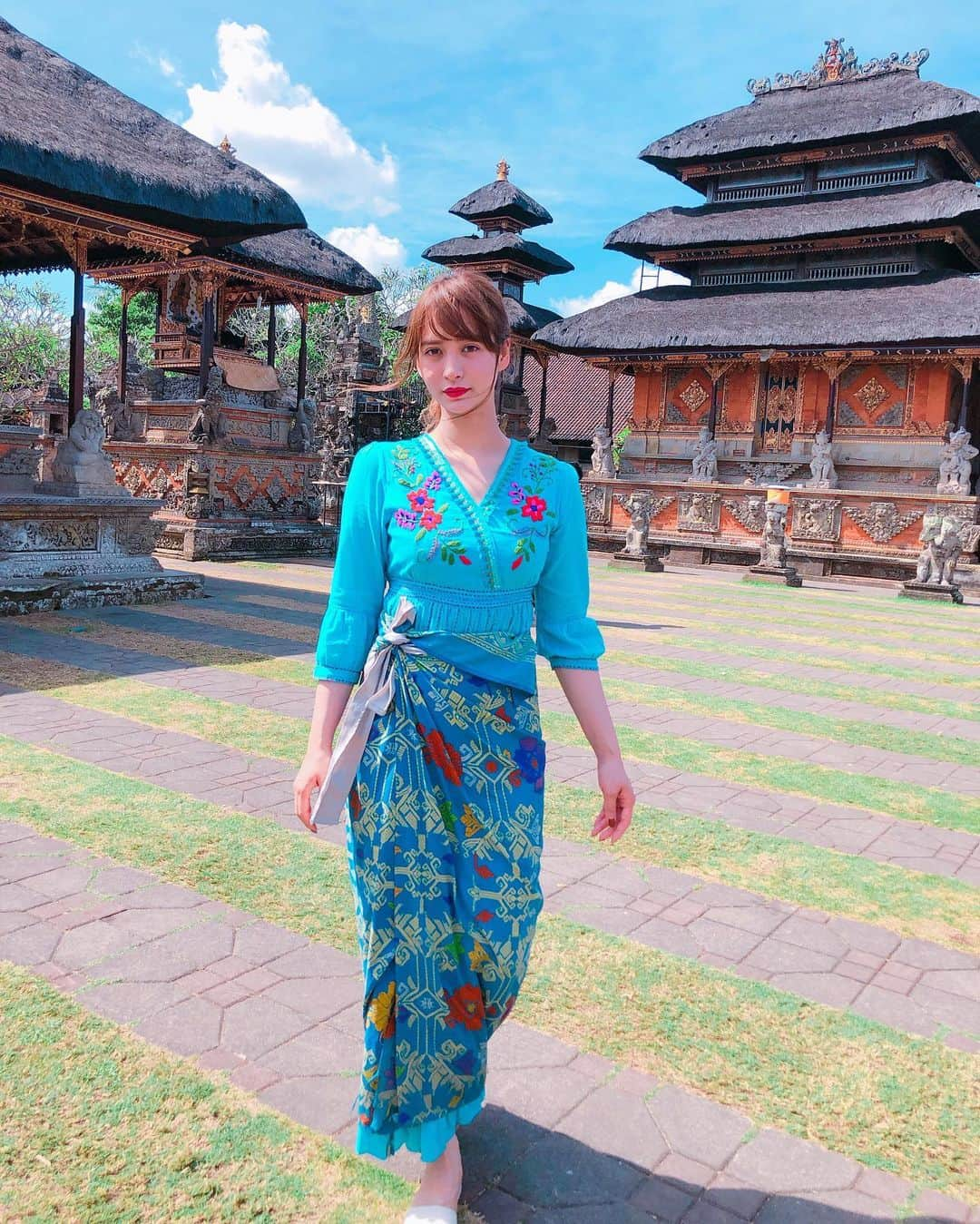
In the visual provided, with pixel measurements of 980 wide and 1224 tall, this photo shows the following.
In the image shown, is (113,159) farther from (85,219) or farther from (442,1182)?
(442,1182)

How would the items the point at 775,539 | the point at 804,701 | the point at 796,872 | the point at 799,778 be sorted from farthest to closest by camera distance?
the point at 775,539 < the point at 804,701 < the point at 799,778 < the point at 796,872

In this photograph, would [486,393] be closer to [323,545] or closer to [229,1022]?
[229,1022]

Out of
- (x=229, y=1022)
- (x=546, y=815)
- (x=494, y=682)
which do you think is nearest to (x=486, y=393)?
(x=494, y=682)

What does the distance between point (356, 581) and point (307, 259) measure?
Answer: 18.4m

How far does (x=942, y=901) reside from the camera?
12.8 feet

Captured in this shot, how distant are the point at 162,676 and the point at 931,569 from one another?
1362 cm

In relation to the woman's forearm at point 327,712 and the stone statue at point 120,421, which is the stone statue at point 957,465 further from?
the woman's forearm at point 327,712

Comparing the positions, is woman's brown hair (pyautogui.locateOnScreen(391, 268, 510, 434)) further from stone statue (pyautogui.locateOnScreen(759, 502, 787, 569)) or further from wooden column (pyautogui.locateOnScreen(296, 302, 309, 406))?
wooden column (pyautogui.locateOnScreen(296, 302, 309, 406))

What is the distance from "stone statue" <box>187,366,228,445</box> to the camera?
56.9 ft

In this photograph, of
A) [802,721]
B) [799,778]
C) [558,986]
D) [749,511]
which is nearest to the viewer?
[558,986]

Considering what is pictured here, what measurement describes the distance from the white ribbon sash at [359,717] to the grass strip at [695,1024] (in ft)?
4.11

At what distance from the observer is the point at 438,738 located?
2041 mm

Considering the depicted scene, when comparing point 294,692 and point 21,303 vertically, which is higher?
point 21,303

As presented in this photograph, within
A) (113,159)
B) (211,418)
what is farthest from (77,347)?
(211,418)
